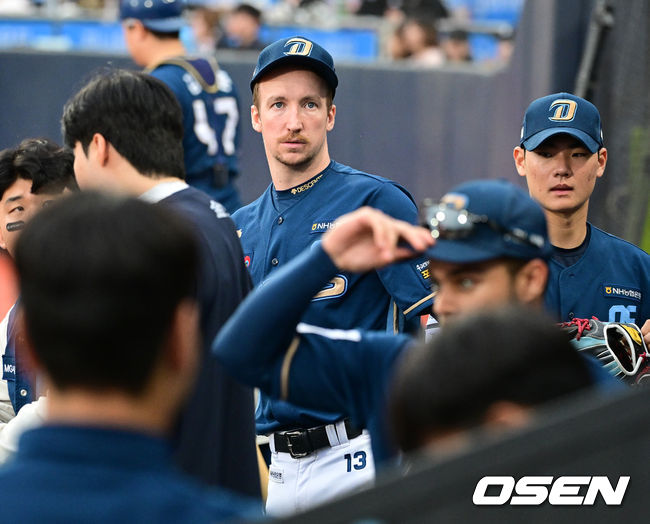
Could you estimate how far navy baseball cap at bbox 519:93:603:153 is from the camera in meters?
3.77

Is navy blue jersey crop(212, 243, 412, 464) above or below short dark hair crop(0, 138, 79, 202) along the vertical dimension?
above

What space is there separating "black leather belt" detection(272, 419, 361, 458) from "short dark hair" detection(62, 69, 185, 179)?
45.1 inches

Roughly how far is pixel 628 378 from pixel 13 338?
78.0 inches

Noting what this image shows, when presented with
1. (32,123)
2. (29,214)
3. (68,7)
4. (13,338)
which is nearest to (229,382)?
(13,338)

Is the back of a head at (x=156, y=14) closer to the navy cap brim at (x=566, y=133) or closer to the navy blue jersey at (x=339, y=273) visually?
the navy blue jersey at (x=339, y=273)

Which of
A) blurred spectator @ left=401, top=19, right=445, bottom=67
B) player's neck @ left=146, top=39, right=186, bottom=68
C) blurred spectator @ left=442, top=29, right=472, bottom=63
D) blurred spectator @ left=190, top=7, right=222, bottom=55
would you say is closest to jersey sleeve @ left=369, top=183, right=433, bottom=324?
player's neck @ left=146, top=39, right=186, bottom=68

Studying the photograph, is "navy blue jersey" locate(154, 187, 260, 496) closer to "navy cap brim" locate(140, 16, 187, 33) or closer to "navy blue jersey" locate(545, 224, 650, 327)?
"navy blue jersey" locate(545, 224, 650, 327)

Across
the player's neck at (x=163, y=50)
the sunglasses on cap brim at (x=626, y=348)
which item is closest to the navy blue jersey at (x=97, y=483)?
the sunglasses on cap brim at (x=626, y=348)

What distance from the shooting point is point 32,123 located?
7.77 m

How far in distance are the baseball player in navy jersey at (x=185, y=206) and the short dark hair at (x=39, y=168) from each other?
0.88 metres

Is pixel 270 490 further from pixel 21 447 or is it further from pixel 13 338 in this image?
pixel 21 447

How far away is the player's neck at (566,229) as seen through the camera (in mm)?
3724

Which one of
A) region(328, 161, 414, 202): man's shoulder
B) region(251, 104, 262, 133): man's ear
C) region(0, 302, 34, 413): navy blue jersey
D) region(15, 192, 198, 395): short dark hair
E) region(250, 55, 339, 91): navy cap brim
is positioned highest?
region(15, 192, 198, 395): short dark hair

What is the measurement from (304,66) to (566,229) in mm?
1153
